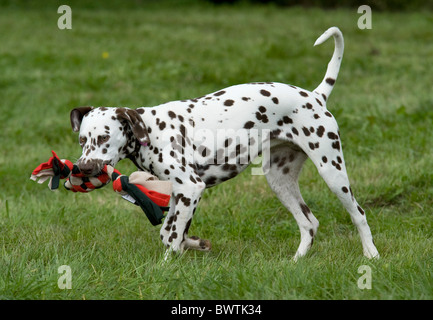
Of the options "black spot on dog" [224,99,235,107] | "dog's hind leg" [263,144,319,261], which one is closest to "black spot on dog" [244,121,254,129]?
"black spot on dog" [224,99,235,107]

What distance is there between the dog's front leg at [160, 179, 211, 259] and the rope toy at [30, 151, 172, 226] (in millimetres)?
203

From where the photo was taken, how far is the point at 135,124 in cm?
456

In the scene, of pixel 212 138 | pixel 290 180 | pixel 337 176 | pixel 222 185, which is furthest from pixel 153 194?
pixel 222 185

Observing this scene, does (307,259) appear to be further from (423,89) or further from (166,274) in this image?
(423,89)

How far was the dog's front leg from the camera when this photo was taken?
183 inches

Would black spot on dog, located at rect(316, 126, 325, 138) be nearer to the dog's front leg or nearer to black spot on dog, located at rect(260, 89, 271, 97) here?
black spot on dog, located at rect(260, 89, 271, 97)

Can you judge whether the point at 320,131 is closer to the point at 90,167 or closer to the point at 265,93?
the point at 265,93

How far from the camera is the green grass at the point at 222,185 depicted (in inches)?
161

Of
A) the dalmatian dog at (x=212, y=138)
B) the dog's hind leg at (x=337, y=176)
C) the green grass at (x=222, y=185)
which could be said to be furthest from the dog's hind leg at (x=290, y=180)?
the dog's hind leg at (x=337, y=176)

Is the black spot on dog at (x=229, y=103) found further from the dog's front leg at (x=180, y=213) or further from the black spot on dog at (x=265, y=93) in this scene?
the dog's front leg at (x=180, y=213)

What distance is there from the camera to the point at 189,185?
15.2 ft

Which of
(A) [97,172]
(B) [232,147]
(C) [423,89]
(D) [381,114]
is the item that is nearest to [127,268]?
(A) [97,172]
